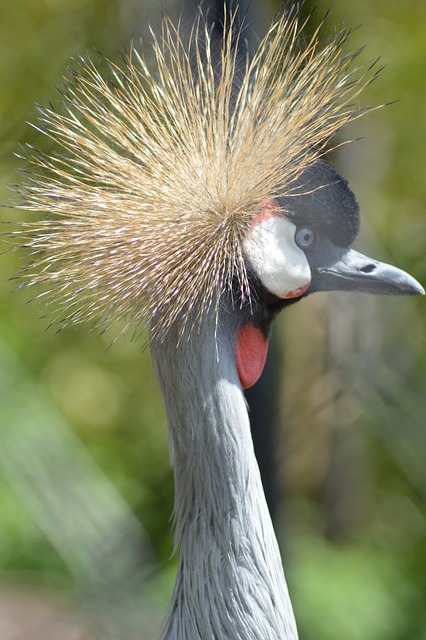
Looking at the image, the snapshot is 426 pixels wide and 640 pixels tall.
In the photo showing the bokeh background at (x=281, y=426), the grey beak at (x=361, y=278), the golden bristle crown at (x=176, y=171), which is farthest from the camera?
the bokeh background at (x=281, y=426)

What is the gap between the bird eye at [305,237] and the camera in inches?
40.9

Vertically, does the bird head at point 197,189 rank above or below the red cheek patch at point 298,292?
above

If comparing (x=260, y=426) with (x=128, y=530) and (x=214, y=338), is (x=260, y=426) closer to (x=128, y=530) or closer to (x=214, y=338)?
(x=214, y=338)

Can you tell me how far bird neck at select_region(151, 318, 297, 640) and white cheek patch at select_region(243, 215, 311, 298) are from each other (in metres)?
0.08

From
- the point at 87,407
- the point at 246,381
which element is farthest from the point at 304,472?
the point at 246,381

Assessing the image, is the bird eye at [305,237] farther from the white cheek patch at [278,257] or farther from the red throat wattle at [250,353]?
the red throat wattle at [250,353]

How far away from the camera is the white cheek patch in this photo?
977mm

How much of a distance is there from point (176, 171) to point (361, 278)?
27cm

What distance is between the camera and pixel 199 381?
0.97 m

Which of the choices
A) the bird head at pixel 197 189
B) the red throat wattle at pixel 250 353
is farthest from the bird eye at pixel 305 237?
the red throat wattle at pixel 250 353

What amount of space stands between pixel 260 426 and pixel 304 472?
1927 mm

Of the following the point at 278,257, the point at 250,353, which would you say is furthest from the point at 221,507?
the point at 278,257

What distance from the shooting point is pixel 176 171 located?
978 mm

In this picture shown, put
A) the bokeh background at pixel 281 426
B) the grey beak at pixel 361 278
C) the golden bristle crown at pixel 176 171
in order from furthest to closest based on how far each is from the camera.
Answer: the bokeh background at pixel 281 426 → the grey beak at pixel 361 278 → the golden bristle crown at pixel 176 171
